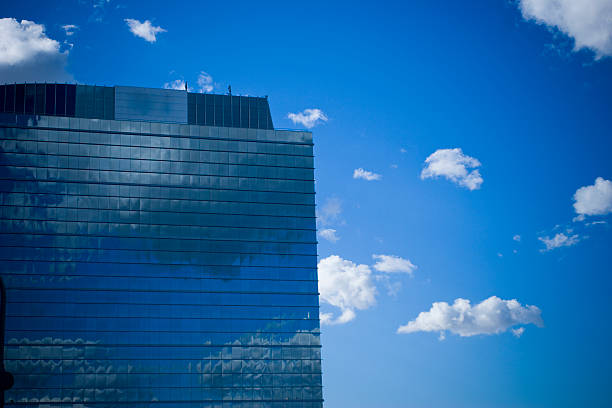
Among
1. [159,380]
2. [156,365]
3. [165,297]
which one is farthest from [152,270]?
[159,380]

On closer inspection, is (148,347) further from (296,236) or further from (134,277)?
(296,236)

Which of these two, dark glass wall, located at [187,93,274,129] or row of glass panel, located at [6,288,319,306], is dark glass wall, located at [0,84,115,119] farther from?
row of glass panel, located at [6,288,319,306]

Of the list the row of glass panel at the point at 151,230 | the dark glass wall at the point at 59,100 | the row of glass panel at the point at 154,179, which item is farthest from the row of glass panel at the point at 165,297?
the dark glass wall at the point at 59,100

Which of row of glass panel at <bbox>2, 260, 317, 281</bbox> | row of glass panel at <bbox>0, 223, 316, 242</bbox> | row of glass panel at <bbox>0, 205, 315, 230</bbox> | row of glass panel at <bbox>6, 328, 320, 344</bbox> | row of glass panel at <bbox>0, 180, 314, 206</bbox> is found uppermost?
row of glass panel at <bbox>0, 180, 314, 206</bbox>

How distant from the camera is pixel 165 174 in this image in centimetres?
16512

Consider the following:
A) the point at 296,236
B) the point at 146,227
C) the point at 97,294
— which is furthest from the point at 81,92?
the point at 296,236

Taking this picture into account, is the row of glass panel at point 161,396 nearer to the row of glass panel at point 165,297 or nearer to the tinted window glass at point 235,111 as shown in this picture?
the row of glass panel at point 165,297

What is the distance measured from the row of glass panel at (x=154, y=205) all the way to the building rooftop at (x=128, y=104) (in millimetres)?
17665

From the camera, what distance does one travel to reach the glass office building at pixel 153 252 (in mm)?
152000

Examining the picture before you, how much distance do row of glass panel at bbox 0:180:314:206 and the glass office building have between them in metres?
0.29

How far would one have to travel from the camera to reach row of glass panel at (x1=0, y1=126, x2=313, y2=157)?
162 m

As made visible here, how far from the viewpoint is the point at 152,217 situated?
529ft

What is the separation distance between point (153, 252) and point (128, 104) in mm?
32447

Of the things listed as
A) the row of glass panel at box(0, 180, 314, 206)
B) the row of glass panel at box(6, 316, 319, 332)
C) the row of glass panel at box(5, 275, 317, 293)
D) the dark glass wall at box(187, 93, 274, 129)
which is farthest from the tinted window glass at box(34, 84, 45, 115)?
the row of glass panel at box(6, 316, 319, 332)
